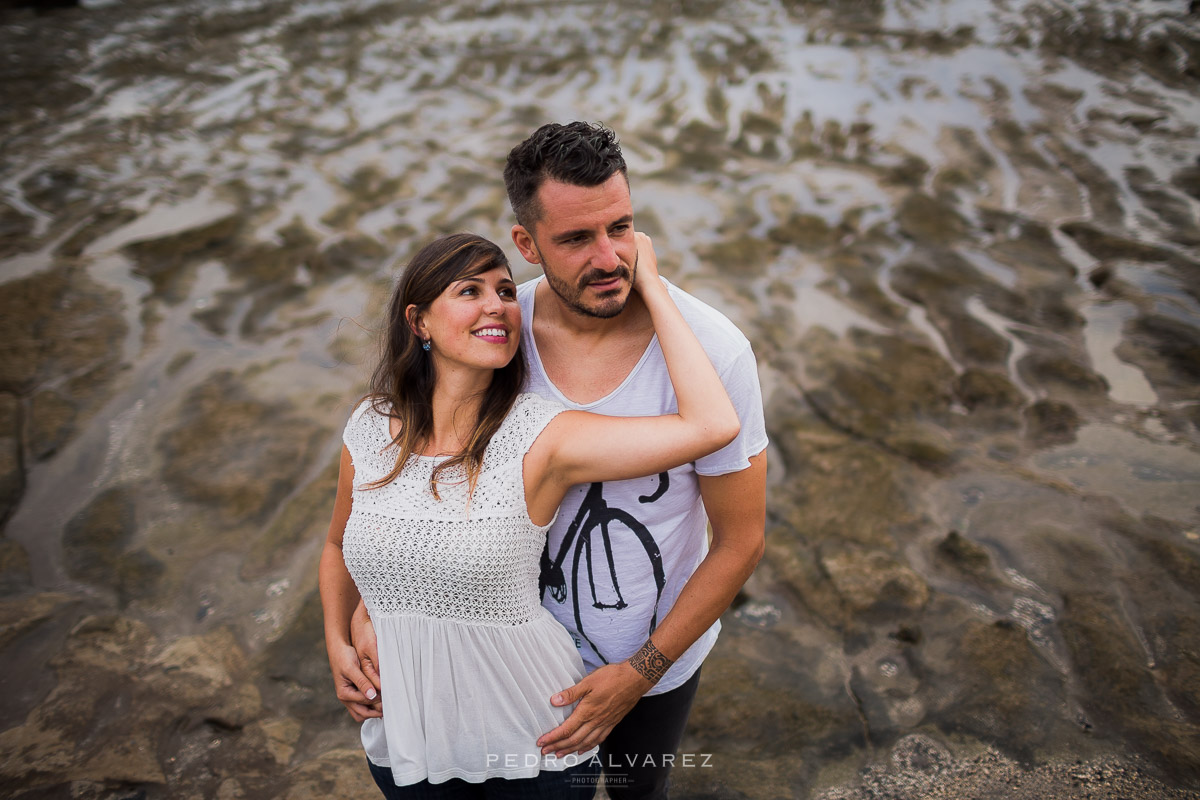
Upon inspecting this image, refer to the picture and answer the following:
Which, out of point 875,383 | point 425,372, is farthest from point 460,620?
point 875,383

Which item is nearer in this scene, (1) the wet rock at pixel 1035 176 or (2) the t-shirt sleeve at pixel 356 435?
(2) the t-shirt sleeve at pixel 356 435

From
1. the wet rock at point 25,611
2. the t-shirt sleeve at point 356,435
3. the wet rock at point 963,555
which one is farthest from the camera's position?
the wet rock at point 963,555

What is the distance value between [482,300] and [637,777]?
5.21 ft

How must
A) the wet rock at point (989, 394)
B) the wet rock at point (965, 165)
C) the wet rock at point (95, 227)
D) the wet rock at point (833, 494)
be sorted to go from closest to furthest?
the wet rock at point (833, 494) < the wet rock at point (989, 394) < the wet rock at point (95, 227) < the wet rock at point (965, 165)

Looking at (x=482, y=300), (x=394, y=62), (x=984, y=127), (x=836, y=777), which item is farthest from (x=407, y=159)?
(x=836, y=777)

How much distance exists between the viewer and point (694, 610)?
2139mm

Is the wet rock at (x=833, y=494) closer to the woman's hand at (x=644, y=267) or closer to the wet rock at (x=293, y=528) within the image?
the woman's hand at (x=644, y=267)

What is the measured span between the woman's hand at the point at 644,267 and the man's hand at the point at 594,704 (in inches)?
40.9

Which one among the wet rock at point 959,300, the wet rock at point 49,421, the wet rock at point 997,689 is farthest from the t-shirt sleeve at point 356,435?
the wet rock at point 959,300

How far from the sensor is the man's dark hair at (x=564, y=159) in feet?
6.80

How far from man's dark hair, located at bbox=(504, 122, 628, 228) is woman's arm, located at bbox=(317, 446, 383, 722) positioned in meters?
0.92

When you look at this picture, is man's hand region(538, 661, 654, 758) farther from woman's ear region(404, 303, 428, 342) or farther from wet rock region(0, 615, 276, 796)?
wet rock region(0, 615, 276, 796)

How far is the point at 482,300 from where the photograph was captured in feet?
7.09

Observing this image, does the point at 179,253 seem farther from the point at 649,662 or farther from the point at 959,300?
the point at 959,300
